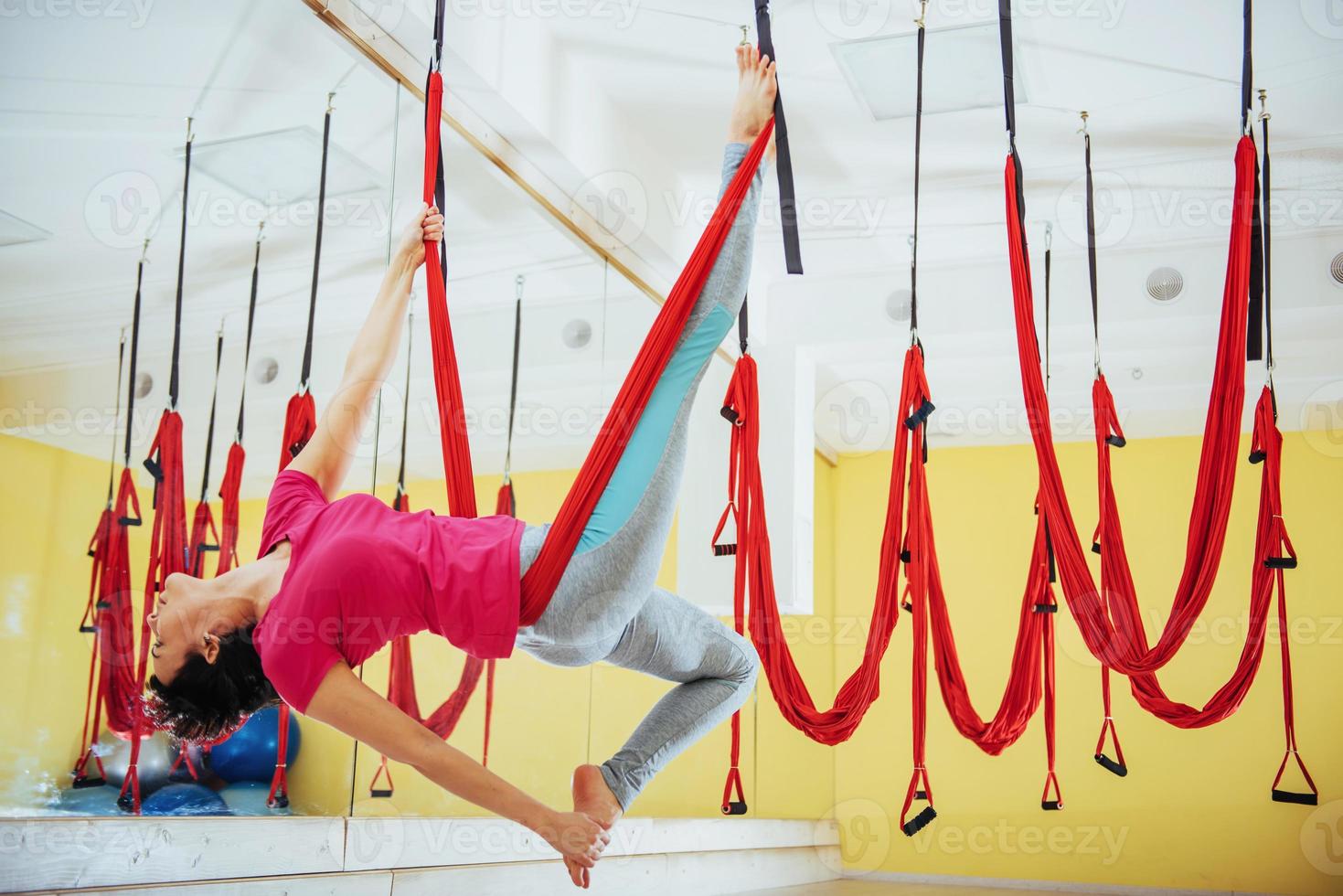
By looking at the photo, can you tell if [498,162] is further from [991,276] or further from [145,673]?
[991,276]

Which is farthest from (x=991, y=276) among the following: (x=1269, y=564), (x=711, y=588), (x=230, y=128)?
(x=230, y=128)

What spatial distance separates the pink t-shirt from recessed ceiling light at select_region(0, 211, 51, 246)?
879mm

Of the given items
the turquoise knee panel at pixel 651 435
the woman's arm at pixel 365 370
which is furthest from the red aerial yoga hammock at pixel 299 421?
the turquoise knee panel at pixel 651 435

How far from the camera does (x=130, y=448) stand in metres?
2.30

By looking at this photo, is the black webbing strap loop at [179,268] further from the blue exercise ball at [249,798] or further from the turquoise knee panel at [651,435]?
the turquoise knee panel at [651,435]

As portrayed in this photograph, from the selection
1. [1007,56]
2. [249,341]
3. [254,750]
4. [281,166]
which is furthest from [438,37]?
[254,750]

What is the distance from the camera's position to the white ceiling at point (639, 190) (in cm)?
227

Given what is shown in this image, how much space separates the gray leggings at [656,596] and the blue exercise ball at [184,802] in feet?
3.32

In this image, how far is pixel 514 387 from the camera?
386 centimetres

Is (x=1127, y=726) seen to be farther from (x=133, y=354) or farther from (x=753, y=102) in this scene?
(x=133, y=354)

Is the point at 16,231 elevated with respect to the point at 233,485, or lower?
elevated

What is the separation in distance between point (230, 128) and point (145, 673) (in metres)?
1.23

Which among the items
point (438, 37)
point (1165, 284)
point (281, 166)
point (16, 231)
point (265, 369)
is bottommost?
point (265, 369)

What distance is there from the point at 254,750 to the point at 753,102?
1769mm
